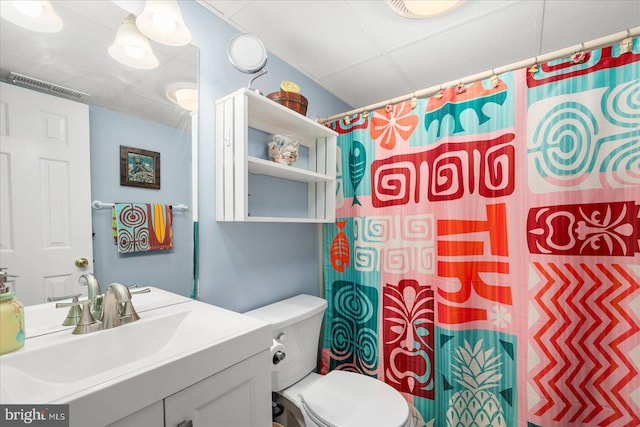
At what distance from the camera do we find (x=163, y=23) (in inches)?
38.4

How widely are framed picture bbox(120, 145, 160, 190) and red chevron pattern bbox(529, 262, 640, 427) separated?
156 centimetres

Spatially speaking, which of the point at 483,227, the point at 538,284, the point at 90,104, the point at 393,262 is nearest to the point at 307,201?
the point at 393,262

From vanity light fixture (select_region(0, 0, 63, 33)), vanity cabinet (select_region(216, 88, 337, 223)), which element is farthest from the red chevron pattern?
vanity light fixture (select_region(0, 0, 63, 33))

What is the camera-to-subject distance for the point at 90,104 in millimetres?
867

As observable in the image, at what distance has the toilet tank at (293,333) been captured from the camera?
3.94 feet

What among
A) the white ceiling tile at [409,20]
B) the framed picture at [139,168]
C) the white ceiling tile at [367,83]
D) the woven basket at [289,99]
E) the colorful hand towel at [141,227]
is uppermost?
the white ceiling tile at [409,20]

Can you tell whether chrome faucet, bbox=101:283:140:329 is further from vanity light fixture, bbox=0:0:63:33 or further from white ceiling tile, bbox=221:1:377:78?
white ceiling tile, bbox=221:1:377:78

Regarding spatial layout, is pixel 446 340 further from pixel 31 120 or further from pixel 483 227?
pixel 31 120

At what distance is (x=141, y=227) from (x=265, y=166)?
53 centimetres

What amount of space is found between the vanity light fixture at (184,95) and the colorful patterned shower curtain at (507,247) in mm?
876

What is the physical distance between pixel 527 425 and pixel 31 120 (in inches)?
81.5

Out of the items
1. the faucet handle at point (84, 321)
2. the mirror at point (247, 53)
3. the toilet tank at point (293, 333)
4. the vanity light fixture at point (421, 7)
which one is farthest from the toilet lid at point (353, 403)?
the vanity light fixture at point (421, 7)

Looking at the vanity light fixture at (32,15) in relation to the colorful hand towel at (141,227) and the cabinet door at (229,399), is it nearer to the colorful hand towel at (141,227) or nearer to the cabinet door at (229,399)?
the colorful hand towel at (141,227)

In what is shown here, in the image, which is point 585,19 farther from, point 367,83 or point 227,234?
point 227,234
